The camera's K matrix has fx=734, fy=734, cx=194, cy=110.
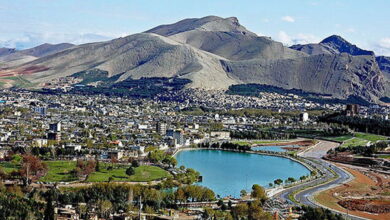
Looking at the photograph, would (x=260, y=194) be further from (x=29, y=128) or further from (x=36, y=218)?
(x=29, y=128)

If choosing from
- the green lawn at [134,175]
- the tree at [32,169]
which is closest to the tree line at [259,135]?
the green lawn at [134,175]

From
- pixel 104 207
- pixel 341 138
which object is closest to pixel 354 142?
pixel 341 138

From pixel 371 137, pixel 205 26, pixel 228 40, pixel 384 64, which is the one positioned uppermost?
pixel 205 26

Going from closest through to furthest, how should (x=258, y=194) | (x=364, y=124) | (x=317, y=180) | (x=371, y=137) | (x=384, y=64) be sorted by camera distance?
1. (x=258, y=194)
2. (x=317, y=180)
3. (x=371, y=137)
4. (x=364, y=124)
5. (x=384, y=64)

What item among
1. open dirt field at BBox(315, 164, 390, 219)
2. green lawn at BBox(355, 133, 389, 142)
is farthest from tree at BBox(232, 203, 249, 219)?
green lawn at BBox(355, 133, 389, 142)

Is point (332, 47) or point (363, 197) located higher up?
point (332, 47)

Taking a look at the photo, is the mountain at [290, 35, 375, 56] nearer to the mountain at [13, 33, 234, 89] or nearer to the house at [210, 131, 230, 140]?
the mountain at [13, 33, 234, 89]

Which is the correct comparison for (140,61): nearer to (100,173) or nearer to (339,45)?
(339,45)

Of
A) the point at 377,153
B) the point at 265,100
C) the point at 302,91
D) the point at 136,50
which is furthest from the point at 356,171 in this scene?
the point at 136,50
